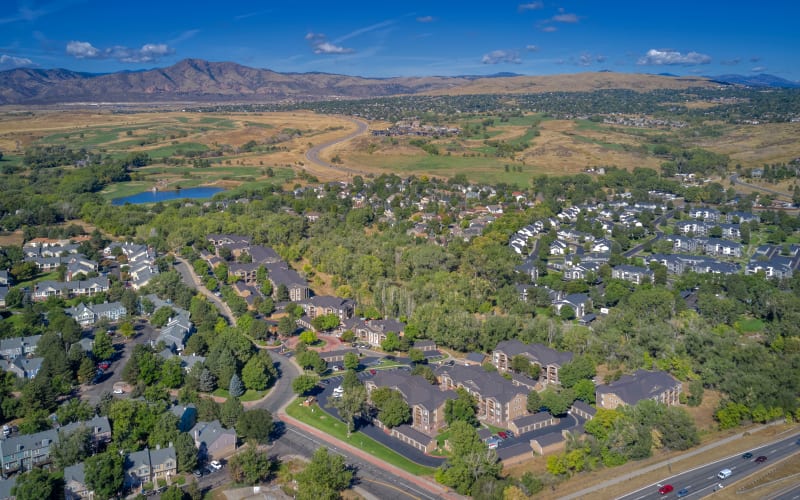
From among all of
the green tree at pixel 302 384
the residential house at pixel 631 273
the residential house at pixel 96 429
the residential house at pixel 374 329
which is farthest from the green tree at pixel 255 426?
the residential house at pixel 631 273

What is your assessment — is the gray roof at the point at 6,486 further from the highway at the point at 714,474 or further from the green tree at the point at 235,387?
the highway at the point at 714,474

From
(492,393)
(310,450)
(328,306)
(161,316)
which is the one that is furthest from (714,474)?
(161,316)

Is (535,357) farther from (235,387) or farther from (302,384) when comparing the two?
(235,387)

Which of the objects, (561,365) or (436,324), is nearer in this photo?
(561,365)

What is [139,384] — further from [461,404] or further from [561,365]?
[561,365]

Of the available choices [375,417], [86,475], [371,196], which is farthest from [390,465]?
[371,196]

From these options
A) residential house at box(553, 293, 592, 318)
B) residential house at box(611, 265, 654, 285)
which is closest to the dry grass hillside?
residential house at box(611, 265, 654, 285)
